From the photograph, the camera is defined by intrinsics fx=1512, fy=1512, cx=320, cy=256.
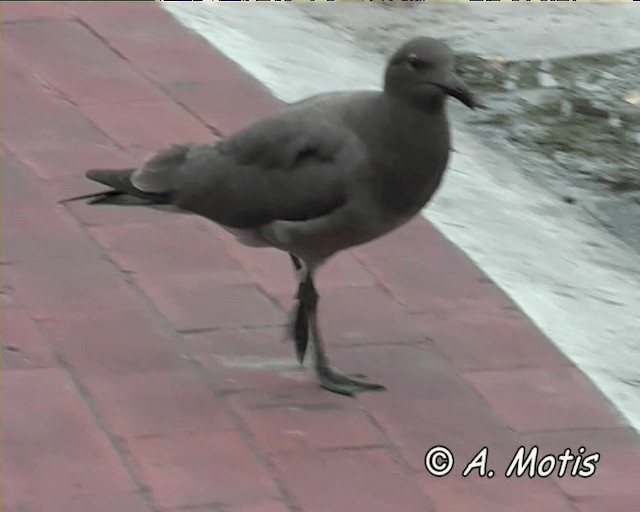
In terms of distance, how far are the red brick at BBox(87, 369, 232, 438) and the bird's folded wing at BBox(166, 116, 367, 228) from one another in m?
0.42

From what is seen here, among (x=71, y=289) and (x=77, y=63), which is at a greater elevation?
(x=77, y=63)

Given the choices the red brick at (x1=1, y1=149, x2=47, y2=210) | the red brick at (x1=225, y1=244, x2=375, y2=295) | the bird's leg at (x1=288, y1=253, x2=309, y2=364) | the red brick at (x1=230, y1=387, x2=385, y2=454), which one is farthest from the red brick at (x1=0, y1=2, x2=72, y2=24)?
the red brick at (x1=230, y1=387, x2=385, y2=454)

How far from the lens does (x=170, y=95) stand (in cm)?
551

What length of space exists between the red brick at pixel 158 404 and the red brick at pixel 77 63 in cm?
193

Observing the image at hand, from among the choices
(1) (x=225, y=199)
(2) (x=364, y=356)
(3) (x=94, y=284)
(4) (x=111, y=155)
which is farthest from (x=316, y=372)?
(4) (x=111, y=155)

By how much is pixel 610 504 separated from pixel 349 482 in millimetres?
571

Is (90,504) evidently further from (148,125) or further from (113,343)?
(148,125)

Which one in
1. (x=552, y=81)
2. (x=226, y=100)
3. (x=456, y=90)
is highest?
(x=456, y=90)

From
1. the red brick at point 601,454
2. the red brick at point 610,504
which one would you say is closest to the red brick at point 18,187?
→ the red brick at point 601,454

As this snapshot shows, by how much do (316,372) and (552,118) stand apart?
7.24ft

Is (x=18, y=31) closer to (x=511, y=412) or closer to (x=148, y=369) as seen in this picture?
(x=148, y=369)

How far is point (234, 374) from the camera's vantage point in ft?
12.4

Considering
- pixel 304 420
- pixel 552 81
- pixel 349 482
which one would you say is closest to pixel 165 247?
pixel 304 420

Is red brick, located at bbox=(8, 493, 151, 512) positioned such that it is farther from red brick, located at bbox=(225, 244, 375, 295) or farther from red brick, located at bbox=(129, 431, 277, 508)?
red brick, located at bbox=(225, 244, 375, 295)
